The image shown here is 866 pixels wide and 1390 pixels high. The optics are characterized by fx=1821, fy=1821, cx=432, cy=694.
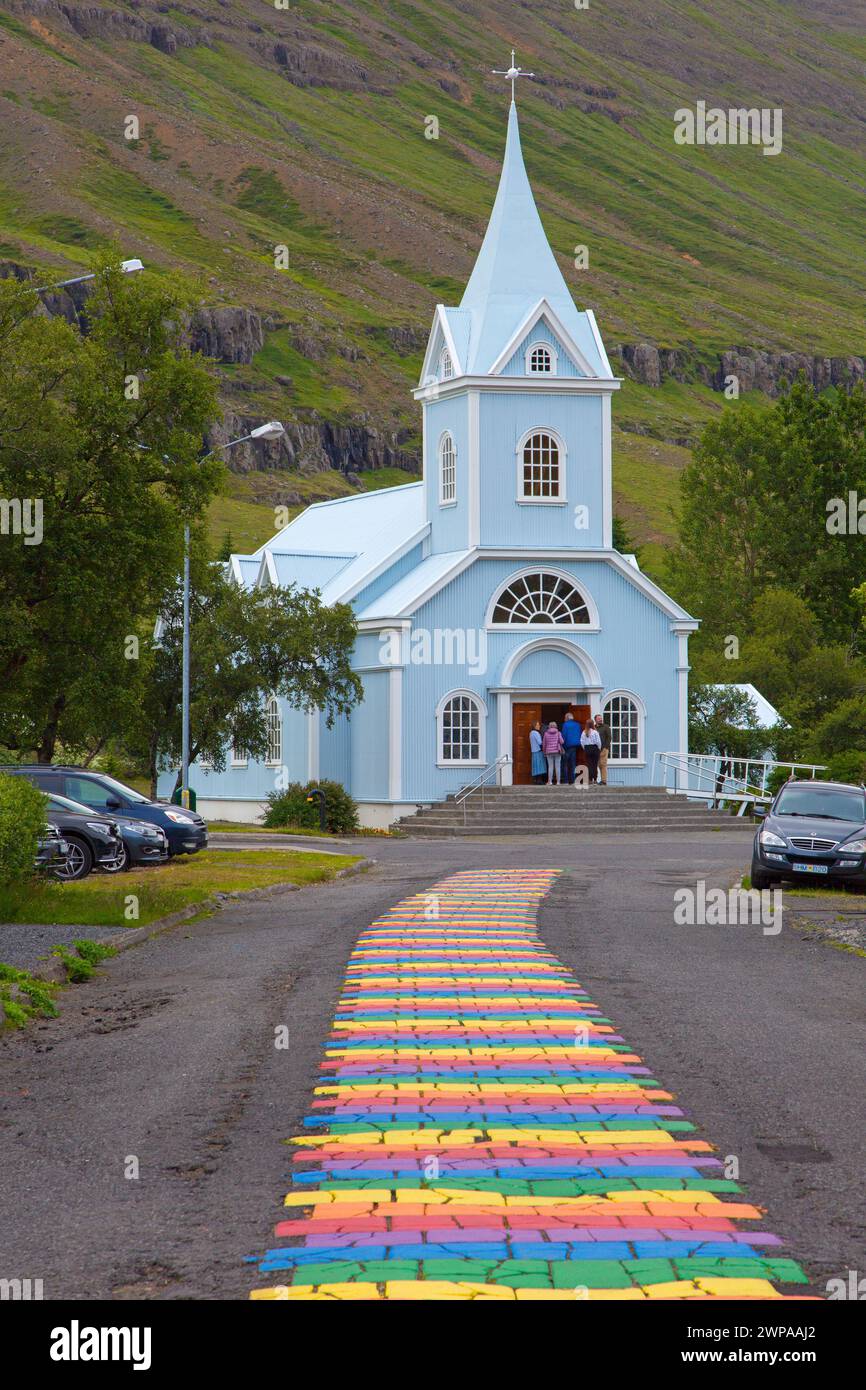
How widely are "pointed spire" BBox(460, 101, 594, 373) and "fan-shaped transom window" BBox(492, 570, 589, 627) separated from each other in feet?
18.2

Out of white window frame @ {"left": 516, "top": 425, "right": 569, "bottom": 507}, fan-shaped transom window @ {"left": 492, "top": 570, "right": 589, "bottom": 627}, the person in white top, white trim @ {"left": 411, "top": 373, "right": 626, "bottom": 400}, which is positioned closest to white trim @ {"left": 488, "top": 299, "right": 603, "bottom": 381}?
white trim @ {"left": 411, "top": 373, "right": 626, "bottom": 400}

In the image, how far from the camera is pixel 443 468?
47969mm

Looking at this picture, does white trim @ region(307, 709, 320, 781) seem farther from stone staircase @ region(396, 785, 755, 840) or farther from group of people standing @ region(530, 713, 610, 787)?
group of people standing @ region(530, 713, 610, 787)

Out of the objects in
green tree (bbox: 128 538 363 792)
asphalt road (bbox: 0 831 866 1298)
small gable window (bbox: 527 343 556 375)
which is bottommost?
asphalt road (bbox: 0 831 866 1298)

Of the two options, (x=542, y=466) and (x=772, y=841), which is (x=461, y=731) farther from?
(x=772, y=841)

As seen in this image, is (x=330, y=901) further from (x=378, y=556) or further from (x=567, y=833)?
(x=378, y=556)

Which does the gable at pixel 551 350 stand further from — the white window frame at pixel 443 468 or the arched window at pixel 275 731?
the arched window at pixel 275 731

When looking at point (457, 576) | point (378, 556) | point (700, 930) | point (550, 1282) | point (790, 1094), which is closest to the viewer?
point (550, 1282)

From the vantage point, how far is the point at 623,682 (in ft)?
152

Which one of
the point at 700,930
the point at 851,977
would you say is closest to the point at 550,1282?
the point at 851,977

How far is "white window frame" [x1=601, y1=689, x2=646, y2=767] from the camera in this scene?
46156mm

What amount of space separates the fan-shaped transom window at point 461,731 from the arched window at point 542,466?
235 inches

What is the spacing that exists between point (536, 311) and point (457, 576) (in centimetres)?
721

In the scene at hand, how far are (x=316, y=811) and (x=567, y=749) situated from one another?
21.9 ft
